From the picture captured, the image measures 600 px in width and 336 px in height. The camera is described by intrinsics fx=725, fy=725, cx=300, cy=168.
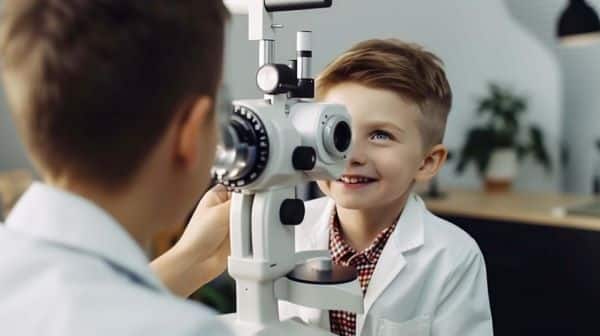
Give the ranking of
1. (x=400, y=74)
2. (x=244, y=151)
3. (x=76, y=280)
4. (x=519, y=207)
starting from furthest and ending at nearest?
(x=519, y=207) → (x=400, y=74) → (x=244, y=151) → (x=76, y=280)

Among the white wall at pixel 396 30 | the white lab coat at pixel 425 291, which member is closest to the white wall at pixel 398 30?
the white wall at pixel 396 30

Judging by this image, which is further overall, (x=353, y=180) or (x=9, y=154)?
(x=9, y=154)

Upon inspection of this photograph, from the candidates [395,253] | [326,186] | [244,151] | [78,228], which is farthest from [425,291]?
[78,228]

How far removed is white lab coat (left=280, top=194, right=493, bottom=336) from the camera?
71 cm

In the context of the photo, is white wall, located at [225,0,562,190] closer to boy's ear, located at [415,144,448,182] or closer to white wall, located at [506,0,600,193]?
boy's ear, located at [415,144,448,182]

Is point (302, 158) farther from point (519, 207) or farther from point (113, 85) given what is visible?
point (519, 207)

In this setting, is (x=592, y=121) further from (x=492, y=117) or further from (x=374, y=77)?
(x=374, y=77)

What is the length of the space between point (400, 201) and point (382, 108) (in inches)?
4.5

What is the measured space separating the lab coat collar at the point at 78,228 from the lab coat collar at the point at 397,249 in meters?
0.29

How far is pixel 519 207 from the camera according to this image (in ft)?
7.23

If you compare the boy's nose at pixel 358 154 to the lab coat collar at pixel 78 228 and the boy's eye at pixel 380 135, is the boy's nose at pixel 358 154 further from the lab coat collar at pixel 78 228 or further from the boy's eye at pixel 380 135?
the lab coat collar at pixel 78 228

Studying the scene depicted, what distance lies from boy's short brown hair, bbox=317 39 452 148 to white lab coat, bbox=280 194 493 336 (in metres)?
0.11

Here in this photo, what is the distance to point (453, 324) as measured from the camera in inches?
27.9

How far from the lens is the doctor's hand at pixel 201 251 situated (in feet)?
2.46
